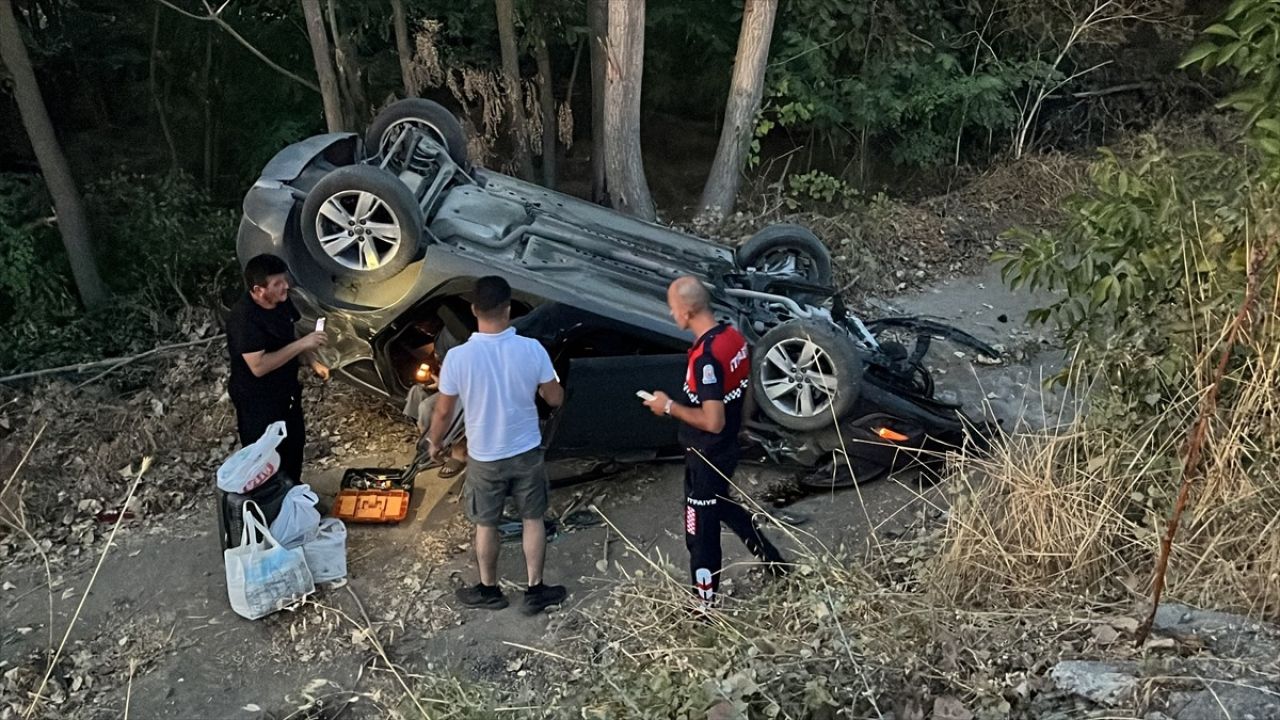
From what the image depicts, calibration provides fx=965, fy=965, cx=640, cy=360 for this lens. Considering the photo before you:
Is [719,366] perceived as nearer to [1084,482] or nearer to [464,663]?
[1084,482]

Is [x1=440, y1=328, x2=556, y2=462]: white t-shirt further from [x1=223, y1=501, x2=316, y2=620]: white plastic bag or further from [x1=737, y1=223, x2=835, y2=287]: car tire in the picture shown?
[x1=737, y1=223, x2=835, y2=287]: car tire

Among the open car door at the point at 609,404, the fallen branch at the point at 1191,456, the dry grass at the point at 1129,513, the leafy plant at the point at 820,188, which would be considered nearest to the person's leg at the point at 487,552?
the open car door at the point at 609,404

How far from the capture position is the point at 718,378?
13.2 ft

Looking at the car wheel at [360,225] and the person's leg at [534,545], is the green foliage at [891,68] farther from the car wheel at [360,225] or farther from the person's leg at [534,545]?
the person's leg at [534,545]

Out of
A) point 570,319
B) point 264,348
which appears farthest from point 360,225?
point 570,319

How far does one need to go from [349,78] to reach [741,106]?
3.94 metres

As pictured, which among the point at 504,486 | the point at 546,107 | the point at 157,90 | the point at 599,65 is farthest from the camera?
the point at 157,90

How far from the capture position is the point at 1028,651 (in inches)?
126

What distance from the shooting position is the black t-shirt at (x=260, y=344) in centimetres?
464

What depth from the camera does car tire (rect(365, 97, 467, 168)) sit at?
21.5 feet

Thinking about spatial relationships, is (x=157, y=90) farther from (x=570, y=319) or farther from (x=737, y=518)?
(x=737, y=518)

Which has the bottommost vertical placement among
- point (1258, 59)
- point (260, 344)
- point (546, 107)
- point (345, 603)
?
point (345, 603)

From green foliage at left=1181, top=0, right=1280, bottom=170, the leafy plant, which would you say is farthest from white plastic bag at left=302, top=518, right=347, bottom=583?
the leafy plant

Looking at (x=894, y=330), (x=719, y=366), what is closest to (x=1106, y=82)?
(x=894, y=330)
